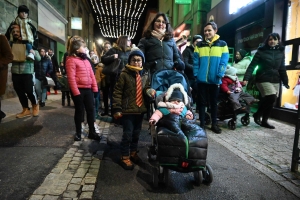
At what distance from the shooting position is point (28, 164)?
3.21m

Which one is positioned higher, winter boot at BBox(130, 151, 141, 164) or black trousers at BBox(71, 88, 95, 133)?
black trousers at BBox(71, 88, 95, 133)

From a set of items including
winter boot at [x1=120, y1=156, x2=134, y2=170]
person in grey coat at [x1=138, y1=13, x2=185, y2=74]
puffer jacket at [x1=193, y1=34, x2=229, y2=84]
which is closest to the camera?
winter boot at [x1=120, y1=156, x2=134, y2=170]

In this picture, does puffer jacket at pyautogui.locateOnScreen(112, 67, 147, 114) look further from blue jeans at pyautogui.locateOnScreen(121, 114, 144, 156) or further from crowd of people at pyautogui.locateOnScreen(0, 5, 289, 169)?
blue jeans at pyautogui.locateOnScreen(121, 114, 144, 156)

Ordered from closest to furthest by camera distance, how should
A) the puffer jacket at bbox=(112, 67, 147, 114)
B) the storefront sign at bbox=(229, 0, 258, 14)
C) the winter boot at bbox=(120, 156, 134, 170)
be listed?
the winter boot at bbox=(120, 156, 134, 170) < the puffer jacket at bbox=(112, 67, 147, 114) < the storefront sign at bbox=(229, 0, 258, 14)

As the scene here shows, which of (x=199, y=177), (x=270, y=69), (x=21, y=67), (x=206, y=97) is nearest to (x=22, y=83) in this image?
(x=21, y=67)

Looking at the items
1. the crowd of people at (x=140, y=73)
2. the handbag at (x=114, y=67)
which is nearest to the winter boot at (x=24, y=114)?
the crowd of people at (x=140, y=73)

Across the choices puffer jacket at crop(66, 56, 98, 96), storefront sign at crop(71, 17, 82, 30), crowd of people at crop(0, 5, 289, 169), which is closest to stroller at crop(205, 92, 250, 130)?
crowd of people at crop(0, 5, 289, 169)

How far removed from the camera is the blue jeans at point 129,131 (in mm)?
3354

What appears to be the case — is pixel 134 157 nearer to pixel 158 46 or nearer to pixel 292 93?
pixel 158 46

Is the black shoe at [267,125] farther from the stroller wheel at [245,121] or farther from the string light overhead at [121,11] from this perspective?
the string light overhead at [121,11]

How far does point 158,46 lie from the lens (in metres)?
4.28

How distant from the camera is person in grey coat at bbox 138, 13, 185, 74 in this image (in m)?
4.25

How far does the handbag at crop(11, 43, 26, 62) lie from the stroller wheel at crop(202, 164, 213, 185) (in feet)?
15.9

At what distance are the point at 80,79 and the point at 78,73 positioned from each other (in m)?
0.11
